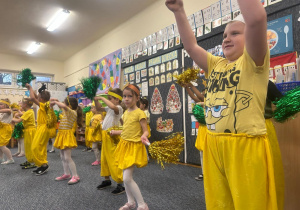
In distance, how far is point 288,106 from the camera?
1.45 m

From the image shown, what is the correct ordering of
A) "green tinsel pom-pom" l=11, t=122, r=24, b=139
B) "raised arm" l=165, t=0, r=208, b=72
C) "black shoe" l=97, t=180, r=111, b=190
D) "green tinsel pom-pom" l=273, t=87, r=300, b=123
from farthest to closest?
"green tinsel pom-pom" l=11, t=122, r=24, b=139, "black shoe" l=97, t=180, r=111, b=190, "green tinsel pom-pom" l=273, t=87, r=300, b=123, "raised arm" l=165, t=0, r=208, b=72

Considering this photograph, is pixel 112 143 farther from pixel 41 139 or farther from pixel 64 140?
pixel 41 139

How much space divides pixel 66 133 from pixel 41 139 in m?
0.81

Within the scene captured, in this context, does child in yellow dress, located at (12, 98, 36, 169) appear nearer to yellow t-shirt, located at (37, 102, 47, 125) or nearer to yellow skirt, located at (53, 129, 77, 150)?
yellow t-shirt, located at (37, 102, 47, 125)

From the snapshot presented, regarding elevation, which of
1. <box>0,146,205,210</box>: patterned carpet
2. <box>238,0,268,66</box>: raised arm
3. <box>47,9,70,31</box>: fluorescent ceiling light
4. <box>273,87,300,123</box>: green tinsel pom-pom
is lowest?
<box>0,146,205,210</box>: patterned carpet

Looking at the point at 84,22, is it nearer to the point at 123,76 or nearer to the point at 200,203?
the point at 123,76

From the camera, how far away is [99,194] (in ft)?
9.85

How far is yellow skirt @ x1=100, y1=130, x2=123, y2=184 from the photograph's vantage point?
3004 mm

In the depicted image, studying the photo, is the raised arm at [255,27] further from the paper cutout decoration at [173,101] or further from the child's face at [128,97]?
the paper cutout decoration at [173,101]

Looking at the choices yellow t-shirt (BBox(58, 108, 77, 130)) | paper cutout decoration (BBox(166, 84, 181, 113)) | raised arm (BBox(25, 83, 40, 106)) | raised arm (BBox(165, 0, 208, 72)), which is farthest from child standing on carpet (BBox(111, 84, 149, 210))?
paper cutout decoration (BBox(166, 84, 181, 113))

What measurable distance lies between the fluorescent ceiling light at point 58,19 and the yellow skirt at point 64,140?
428 centimetres

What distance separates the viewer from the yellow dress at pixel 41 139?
4.07 m

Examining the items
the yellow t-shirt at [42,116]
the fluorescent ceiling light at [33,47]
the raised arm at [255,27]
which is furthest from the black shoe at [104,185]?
the fluorescent ceiling light at [33,47]

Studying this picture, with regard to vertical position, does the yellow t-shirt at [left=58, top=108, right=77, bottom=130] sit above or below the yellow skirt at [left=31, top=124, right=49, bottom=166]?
above
